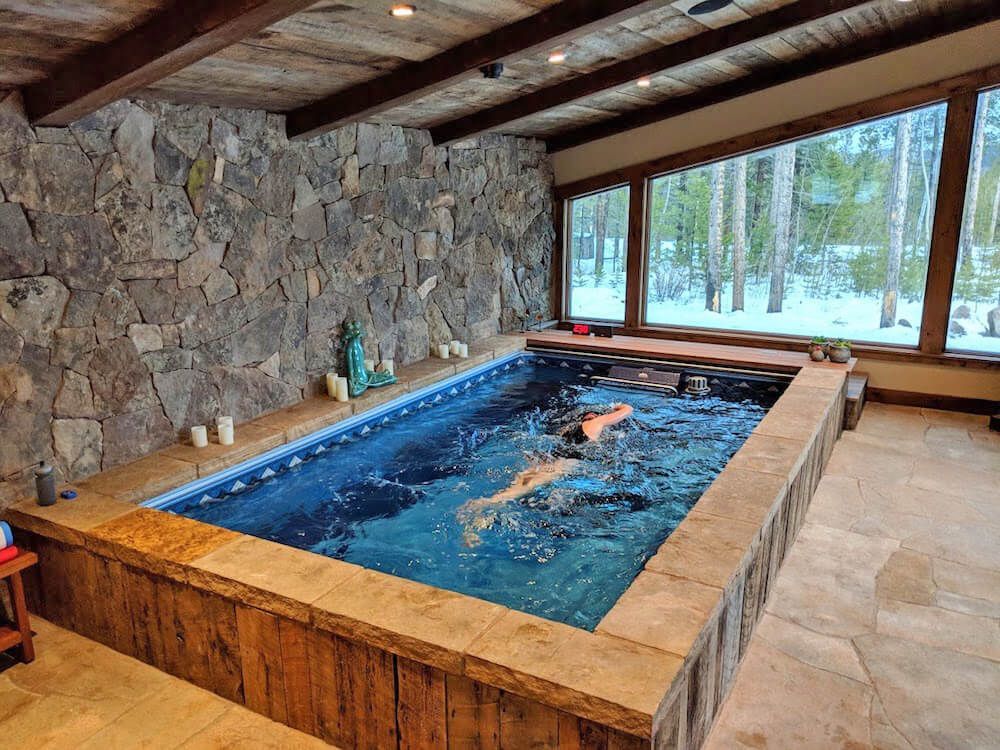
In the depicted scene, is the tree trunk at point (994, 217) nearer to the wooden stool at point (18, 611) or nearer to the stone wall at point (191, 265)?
the stone wall at point (191, 265)

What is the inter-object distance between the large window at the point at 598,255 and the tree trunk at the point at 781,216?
5.01ft

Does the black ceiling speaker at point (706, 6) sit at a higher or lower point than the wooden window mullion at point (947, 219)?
higher

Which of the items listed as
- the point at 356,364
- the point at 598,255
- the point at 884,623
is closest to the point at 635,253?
the point at 598,255

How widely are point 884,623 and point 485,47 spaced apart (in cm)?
343

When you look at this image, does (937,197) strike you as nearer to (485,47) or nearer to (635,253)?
(635,253)

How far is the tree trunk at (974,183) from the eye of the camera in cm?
605

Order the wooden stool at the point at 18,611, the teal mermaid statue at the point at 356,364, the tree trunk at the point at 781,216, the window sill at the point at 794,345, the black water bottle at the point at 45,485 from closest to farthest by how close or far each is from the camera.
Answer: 1. the wooden stool at the point at 18,611
2. the black water bottle at the point at 45,485
3. the teal mermaid statue at the point at 356,364
4. the window sill at the point at 794,345
5. the tree trunk at the point at 781,216

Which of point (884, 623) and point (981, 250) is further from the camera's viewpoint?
point (981, 250)

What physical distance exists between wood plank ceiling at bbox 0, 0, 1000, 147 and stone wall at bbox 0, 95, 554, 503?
1.01 ft

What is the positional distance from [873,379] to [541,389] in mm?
3051

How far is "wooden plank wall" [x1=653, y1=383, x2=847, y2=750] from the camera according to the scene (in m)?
2.15

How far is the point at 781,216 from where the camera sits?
23.9ft

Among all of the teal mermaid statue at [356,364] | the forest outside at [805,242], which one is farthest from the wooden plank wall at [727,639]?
the forest outside at [805,242]

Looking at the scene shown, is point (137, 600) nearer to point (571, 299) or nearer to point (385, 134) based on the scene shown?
point (385, 134)
